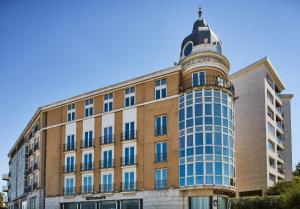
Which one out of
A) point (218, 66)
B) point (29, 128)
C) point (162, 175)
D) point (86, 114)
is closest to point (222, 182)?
point (162, 175)

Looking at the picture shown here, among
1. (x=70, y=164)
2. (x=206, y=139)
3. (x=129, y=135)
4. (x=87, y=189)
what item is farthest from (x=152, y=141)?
(x=70, y=164)

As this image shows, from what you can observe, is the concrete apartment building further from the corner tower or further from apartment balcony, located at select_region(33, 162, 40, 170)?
apartment balcony, located at select_region(33, 162, 40, 170)

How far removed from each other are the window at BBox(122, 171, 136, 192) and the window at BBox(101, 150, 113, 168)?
269 cm

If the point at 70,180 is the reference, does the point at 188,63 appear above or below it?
above

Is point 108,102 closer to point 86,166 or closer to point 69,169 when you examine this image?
point 86,166

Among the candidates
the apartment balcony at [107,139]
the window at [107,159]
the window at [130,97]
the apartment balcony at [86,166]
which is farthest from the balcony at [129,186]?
the window at [130,97]

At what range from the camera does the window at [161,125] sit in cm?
4669

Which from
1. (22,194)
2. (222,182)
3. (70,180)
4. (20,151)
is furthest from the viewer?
(20,151)

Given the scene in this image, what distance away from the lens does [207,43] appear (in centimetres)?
4631

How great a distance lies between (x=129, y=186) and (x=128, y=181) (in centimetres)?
60

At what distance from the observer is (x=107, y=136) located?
5178cm

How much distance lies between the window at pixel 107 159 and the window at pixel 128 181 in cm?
269

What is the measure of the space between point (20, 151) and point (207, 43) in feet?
152

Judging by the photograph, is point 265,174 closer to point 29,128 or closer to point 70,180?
point 70,180
